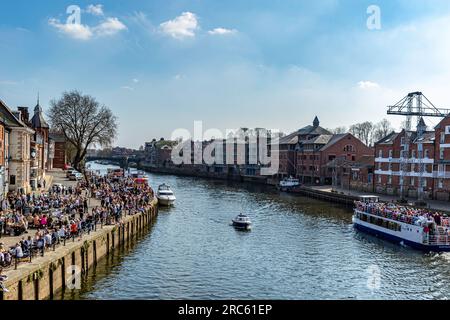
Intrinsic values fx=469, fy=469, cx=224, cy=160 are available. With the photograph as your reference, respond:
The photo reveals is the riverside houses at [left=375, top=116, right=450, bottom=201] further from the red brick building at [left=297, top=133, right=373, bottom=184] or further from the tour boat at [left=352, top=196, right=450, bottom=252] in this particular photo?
the red brick building at [left=297, top=133, right=373, bottom=184]

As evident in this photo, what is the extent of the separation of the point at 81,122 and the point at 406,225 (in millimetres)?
81550

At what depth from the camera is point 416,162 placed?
6950cm

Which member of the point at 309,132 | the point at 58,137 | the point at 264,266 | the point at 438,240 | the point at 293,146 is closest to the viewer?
the point at 264,266

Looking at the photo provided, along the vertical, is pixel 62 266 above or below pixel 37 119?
below

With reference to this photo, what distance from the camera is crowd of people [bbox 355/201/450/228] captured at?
1608 inches

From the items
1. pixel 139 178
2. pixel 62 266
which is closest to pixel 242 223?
pixel 62 266

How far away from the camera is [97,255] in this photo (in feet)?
Answer: 108

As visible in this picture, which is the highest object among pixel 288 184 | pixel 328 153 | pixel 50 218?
pixel 328 153

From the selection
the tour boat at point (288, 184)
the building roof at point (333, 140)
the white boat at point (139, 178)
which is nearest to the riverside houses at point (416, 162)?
the tour boat at point (288, 184)

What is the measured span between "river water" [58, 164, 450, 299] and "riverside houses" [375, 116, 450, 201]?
736 inches

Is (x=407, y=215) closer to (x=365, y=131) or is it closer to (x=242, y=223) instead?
(x=242, y=223)

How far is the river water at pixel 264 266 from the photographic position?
90.5 ft

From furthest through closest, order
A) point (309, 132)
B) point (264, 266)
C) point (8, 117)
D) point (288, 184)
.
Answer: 1. point (309, 132)
2. point (288, 184)
3. point (8, 117)
4. point (264, 266)
